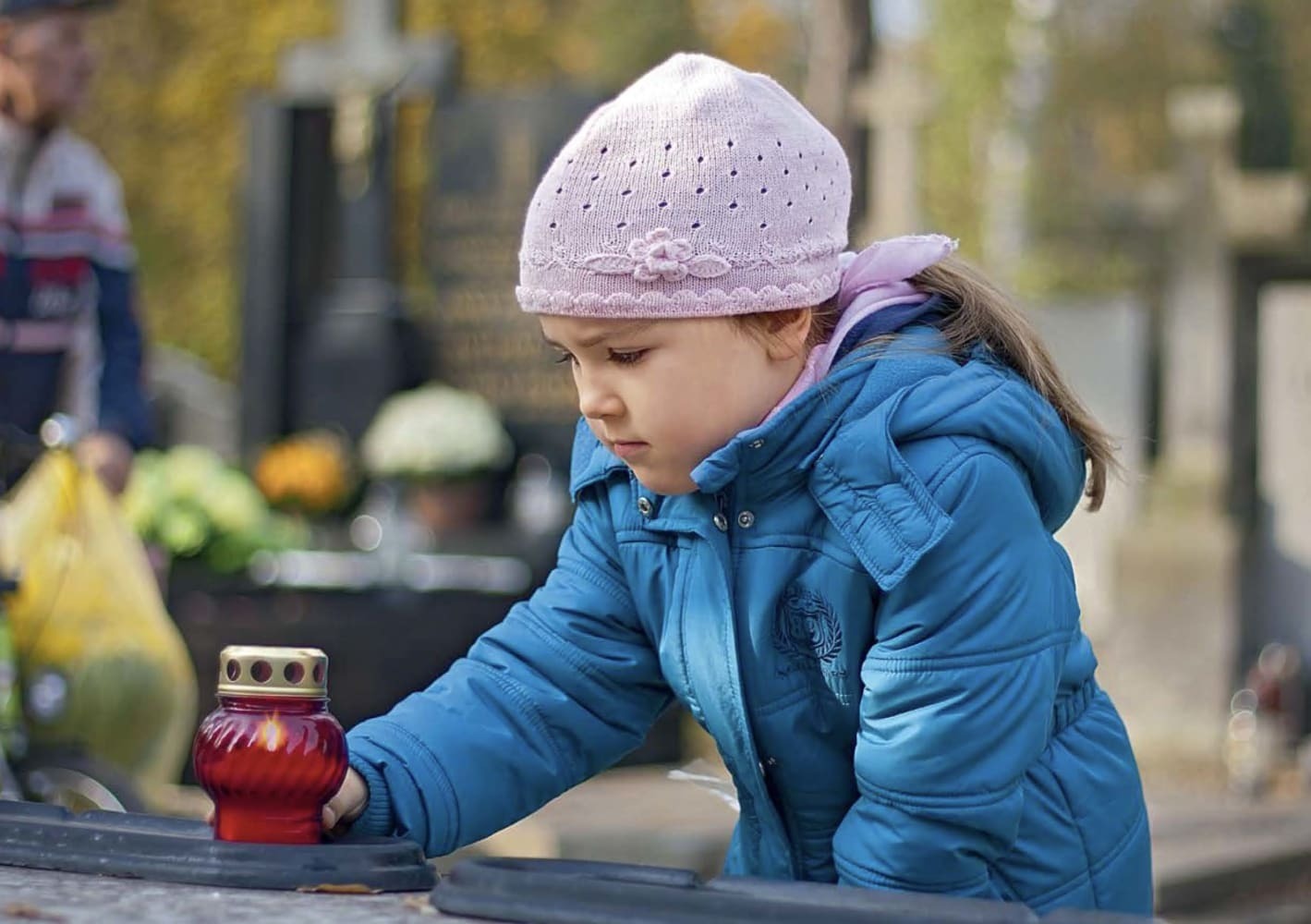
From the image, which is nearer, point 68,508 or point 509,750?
point 509,750

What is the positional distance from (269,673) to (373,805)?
0.27 m

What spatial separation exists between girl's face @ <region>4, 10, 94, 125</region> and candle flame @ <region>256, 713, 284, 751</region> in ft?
10.2

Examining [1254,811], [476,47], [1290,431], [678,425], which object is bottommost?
[1254,811]

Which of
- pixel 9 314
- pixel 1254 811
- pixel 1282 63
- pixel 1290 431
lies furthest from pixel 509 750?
pixel 1282 63

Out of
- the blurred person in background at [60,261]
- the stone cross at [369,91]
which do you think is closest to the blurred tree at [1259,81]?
the stone cross at [369,91]

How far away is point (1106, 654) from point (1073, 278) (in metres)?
21.5

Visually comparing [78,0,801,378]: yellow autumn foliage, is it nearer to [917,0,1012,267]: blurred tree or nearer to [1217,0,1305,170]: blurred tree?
[917,0,1012,267]: blurred tree

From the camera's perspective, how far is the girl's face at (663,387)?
1.98 m

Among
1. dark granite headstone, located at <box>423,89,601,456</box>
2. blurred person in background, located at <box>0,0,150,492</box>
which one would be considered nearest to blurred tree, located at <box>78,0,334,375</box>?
dark granite headstone, located at <box>423,89,601,456</box>

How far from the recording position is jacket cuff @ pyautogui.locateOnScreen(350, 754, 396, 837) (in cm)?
203

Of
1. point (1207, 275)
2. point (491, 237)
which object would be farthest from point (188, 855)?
point (491, 237)

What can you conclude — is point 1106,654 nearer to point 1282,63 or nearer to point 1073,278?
point 1073,278

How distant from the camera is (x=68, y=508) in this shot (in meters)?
4.09

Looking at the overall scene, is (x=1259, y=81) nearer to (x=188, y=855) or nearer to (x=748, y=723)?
(x=748, y=723)
